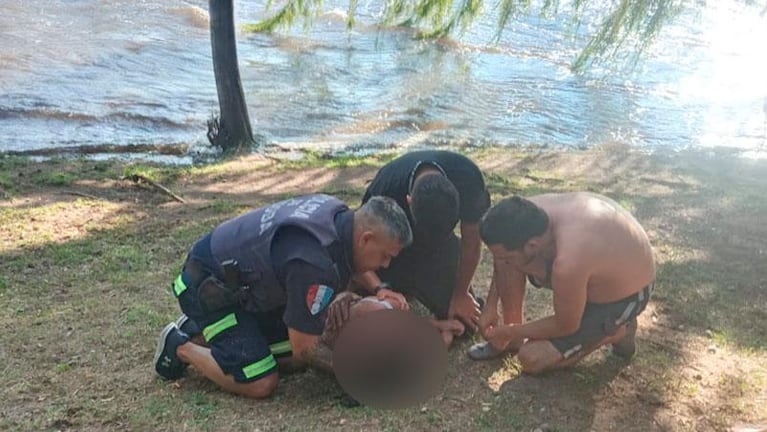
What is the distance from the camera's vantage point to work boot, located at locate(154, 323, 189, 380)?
316 cm

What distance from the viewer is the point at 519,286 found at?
342cm

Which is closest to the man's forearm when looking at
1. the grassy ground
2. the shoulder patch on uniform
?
the grassy ground

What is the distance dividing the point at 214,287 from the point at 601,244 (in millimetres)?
1571

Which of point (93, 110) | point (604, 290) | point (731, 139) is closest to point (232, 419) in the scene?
point (604, 290)

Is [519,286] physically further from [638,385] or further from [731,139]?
[731,139]

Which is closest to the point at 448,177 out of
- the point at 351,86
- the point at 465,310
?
the point at 465,310

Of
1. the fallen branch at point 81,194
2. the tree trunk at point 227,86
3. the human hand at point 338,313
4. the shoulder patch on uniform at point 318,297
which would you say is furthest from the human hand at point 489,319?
the tree trunk at point 227,86

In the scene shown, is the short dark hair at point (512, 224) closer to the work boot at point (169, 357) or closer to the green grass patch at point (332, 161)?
the work boot at point (169, 357)

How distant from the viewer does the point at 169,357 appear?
3.16m

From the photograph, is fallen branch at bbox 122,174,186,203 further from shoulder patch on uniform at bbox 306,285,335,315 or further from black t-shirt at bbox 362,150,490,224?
shoulder patch on uniform at bbox 306,285,335,315

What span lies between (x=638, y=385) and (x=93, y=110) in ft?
28.5

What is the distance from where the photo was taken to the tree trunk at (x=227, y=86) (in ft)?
26.6

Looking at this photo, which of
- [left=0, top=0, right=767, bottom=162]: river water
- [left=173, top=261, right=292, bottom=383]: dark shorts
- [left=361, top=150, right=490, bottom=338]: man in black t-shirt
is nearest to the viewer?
[left=173, top=261, right=292, bottom=383]: dark shorts

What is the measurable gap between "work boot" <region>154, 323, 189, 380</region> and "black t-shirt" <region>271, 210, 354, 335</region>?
64 cm
